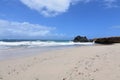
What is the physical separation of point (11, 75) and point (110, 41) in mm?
29073

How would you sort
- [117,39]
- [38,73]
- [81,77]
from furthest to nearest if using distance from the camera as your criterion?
[117,39] < [38,73] < [81,77]

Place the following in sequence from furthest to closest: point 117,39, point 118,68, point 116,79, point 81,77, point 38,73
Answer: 1. point 117,39
2. point 38,73
3. point 118,68
4. point 81,77
5. point 116,79

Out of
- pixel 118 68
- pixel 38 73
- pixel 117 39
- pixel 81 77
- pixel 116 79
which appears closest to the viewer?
pixel 116 79

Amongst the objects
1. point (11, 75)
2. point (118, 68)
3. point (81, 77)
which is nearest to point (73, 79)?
point (81, 77)

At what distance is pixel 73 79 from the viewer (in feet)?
18.6

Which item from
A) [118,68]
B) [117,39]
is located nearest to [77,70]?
[118,68]

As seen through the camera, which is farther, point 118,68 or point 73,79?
point 118,68

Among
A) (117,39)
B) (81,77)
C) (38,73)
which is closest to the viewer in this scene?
(81,77)

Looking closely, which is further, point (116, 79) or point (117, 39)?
point (117, 39)

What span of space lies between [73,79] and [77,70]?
0.87 meters

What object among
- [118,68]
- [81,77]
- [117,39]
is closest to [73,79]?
[81,77]

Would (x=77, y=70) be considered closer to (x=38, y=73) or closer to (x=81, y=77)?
(x=81, y=77)

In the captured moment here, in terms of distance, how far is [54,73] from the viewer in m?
6.47

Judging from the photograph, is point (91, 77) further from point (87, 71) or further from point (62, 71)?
point (62, 71)
